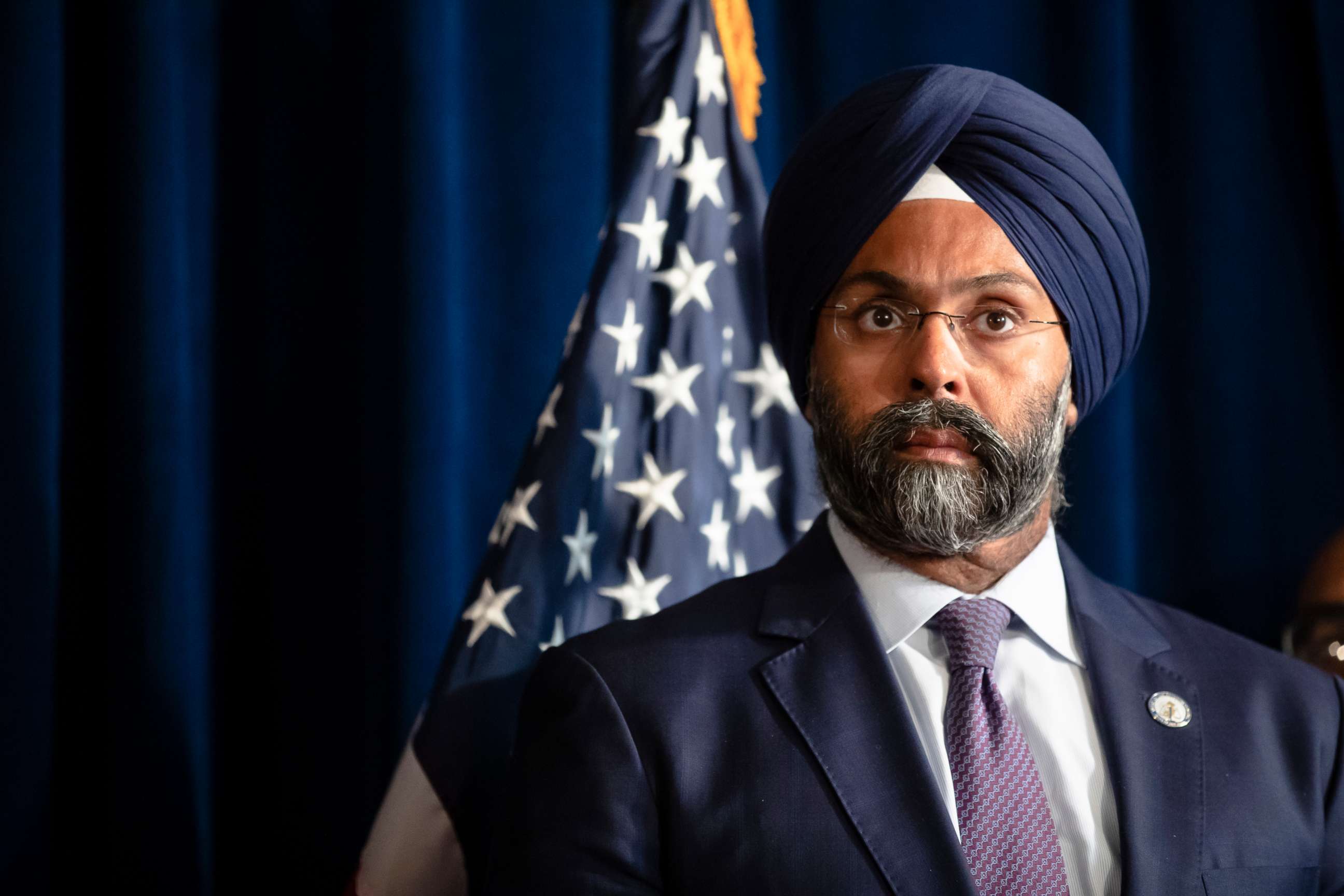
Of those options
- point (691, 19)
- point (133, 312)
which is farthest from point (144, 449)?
point (691, 19)

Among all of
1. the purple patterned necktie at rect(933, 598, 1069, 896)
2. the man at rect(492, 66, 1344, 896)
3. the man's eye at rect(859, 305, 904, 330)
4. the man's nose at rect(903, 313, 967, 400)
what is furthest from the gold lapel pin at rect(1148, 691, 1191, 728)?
the man's eye at rect(859, 305, 904, 330)

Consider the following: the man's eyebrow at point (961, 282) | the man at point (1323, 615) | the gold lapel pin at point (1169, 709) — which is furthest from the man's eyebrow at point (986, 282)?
the man at point (1323, 615)

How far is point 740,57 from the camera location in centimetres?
225

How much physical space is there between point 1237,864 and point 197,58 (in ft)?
6.87

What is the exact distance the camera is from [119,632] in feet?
7.11

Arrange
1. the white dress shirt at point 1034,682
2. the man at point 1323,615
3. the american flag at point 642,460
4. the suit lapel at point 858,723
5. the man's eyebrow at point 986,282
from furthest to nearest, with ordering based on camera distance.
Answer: the man at point 1323,615 → the american flag at point 642,460 → the man's eyebrow at point 986,282 → the white dress shirt at point 1034,682 → the suit lapel at point 858,723

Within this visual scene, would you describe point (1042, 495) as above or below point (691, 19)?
below

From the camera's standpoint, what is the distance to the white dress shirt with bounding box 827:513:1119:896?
146 centimetres

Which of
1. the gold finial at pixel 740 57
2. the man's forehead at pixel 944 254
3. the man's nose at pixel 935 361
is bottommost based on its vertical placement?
the man's nose at pixel 935 361

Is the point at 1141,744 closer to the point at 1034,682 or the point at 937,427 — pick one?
the point at 1034,682

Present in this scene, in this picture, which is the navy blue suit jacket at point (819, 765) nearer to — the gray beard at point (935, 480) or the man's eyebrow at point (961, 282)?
the gray beard at point (935, 480)

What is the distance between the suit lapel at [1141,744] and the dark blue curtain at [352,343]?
3.23 feet

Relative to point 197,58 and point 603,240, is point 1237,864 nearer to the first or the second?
point 603,240

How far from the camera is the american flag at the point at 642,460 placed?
6.18 ft
